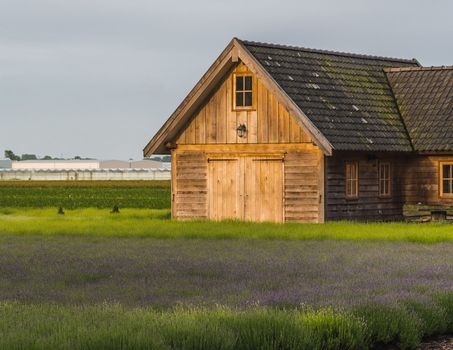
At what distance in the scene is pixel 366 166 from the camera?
3591 centimetres

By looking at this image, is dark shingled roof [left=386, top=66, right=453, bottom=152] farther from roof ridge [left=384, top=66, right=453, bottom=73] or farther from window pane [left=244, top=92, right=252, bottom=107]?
window pane [left=244, top=92, right=252, bottom=107]

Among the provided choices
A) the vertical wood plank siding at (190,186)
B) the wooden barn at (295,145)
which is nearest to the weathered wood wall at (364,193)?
the wooden barn at (295,145)

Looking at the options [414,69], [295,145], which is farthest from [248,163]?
[414,69]

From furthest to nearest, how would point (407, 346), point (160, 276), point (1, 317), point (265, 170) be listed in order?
point (265, 170), point (160, 276), point (407, 346), point (1, 317)

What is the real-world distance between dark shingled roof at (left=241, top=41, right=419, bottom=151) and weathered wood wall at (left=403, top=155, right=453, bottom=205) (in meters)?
0.86

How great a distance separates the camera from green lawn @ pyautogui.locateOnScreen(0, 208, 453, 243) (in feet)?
93.3

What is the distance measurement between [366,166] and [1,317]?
81.8 feet

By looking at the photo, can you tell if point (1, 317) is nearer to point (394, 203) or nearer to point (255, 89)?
point (255, 89)

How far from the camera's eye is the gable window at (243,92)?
1375 inches

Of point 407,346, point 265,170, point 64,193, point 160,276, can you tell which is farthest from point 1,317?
point 64,193

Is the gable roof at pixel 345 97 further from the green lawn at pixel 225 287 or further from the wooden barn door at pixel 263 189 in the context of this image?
the green lawn at pixel 225 287

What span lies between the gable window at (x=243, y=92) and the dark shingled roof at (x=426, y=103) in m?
6.25

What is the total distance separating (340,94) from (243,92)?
3674mm

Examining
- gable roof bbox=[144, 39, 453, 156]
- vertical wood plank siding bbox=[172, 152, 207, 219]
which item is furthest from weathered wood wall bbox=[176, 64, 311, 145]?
vertical wood plank siding bbox=[172, 152, 207, 219]
